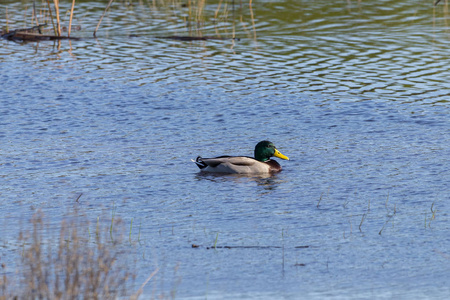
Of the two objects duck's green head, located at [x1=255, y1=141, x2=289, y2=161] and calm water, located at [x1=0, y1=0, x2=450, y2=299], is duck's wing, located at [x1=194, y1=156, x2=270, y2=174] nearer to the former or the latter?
calm water, located at [x1=0, y1=0, x2=450, y2=299]

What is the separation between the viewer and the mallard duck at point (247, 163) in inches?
477

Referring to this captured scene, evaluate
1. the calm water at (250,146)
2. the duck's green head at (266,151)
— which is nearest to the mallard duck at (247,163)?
the duck's green head at (266,151)

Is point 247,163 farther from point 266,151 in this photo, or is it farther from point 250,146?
point 250,146

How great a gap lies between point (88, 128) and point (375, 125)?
218 inches

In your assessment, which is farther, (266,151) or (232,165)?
(266,151)

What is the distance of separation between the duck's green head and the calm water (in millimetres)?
330

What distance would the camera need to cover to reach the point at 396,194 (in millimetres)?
10617

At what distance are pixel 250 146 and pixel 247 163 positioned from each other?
146 cm

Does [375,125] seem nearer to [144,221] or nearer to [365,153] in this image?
[365,153]

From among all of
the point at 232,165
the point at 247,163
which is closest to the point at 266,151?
the point at 247,163

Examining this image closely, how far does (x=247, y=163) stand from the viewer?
12.4 metres

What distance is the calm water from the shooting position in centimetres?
818

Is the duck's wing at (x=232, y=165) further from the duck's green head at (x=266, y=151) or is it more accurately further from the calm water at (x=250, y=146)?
the duck's green head at (x=266, y=151)

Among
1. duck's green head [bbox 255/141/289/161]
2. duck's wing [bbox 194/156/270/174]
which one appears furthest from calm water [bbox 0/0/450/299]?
duck's green head [bbox 255/141/289/161]
